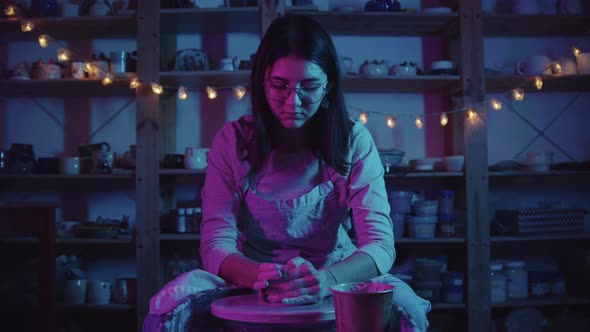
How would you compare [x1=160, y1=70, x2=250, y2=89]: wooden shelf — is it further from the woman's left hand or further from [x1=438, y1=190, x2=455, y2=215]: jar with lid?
the woman's left hand

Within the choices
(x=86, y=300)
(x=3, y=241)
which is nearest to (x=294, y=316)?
(x=86, y=300)

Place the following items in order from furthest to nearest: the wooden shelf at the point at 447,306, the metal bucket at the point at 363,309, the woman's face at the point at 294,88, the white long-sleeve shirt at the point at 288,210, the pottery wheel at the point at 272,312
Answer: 1. the wooden shelf at the point at 447,306
2. the white long-sleeve shirt at the point at 288,210
3. the woman's face at the point at 294,88
4. the pottery wheel at the point at 272,312
5. the metal bucket at the point at 363,309

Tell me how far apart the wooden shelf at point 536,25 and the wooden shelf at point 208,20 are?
1.49m

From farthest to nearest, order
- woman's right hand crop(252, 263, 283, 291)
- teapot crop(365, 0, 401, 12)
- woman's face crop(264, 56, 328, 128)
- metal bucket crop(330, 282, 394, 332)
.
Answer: teapot crop(365, 0, 401, 12)
woman's face crop(264, 56, 328, 128)
woman's right hand crop(252, 263, 283, 291)
metal bucket crop(330, 282, 394, 332)

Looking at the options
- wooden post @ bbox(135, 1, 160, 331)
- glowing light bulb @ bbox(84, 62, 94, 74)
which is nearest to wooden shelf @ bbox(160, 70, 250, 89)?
wooden post @ bbox(135, 1, 160, 331)

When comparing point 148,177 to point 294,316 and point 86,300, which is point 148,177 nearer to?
point 86,300

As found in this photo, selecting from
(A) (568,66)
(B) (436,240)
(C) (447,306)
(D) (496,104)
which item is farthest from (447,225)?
(A) (568,66)

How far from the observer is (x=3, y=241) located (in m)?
3.49

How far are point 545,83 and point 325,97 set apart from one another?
2.45 meters

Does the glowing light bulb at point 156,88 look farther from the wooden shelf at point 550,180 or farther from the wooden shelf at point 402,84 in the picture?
the wooden shelf at point 550,180

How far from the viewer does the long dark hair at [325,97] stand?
1.54 m

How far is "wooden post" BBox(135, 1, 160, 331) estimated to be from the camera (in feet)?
10.6

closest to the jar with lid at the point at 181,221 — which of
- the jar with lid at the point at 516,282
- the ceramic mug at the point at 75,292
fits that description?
the ceramic mug at the point at 75,292

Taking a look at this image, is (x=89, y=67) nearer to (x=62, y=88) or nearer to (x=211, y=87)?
(x=62, y=88)
